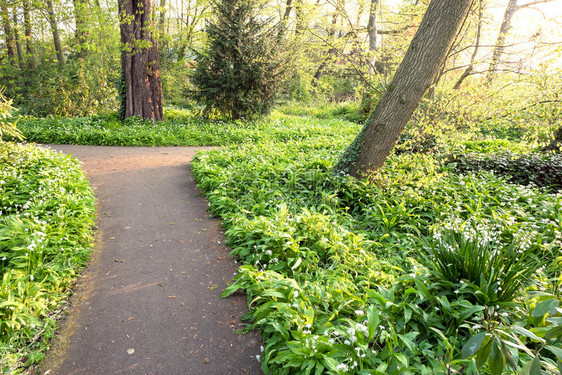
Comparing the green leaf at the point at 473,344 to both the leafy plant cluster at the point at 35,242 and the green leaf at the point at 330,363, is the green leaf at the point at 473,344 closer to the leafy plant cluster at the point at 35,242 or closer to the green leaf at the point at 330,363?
the green leaf at the point at 330,363

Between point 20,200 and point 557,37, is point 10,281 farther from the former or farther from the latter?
point 557,37

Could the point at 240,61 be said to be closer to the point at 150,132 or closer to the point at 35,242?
the point at 150,132

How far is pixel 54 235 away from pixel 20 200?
1.17 meters

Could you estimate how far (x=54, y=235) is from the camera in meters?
3.75

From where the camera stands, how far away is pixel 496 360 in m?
0.95

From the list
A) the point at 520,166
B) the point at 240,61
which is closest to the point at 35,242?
the point at 520,166

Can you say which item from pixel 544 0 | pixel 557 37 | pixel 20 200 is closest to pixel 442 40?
pixel 557 37

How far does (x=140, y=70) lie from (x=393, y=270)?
10621mm

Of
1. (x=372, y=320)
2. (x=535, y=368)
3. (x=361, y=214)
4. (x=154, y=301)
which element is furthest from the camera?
(x=361, y=214)

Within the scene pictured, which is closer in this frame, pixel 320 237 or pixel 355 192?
pixel 320 237

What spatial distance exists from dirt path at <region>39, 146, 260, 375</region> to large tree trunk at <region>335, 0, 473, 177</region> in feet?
9.44

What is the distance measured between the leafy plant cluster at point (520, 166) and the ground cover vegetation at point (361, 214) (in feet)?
0.12

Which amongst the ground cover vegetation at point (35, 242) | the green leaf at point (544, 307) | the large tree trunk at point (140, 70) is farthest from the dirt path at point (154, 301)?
the large tree trunk at point (140, 70)

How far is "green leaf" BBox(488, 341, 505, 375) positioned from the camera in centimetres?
94
